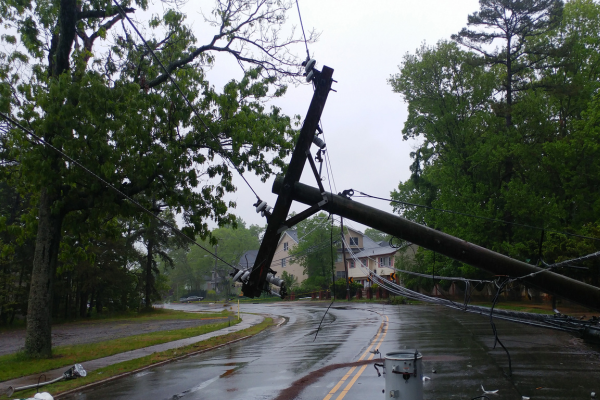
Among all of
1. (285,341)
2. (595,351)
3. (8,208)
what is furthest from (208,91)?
(8,208)

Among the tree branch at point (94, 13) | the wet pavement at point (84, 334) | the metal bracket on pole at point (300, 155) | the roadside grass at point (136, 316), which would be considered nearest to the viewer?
the metal bracket on pole at point (300, 155)

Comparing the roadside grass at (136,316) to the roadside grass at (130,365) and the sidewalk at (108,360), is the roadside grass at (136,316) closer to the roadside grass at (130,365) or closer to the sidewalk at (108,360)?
the sidewalk at (108,360)

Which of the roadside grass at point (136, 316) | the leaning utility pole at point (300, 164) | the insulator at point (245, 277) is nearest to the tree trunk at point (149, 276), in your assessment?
the roadside grass at point (136, 316)

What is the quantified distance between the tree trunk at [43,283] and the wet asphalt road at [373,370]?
14.4 ft

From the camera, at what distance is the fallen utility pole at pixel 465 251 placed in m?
6.62

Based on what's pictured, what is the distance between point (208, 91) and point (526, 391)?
41.7ft

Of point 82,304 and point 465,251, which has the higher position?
point 465,251

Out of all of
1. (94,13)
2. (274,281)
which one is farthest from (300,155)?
(94,13)

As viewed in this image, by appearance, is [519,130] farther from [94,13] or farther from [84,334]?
[84,334]

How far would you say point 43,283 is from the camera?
48.9 ft

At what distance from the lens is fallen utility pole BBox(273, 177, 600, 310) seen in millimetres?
6625

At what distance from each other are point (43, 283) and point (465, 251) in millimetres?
13125

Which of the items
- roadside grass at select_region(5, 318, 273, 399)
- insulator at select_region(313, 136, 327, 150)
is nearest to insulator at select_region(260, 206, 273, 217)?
insulator at select_region(313, 136, 327, 150)

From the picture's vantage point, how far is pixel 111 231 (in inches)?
674
